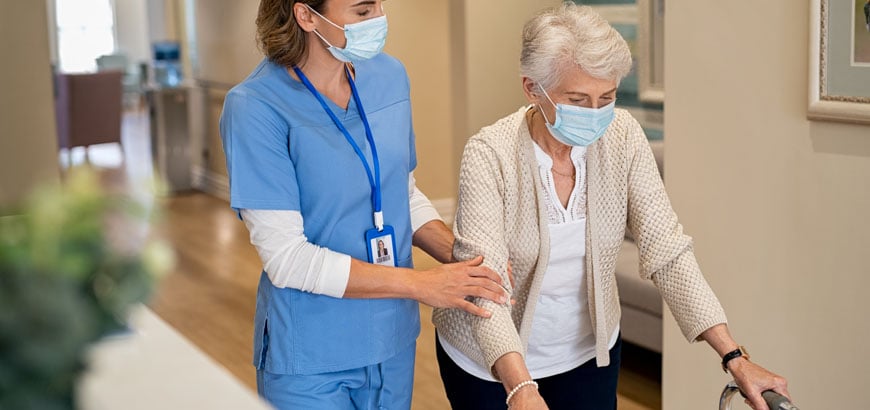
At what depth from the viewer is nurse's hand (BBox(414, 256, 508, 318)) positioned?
184cm

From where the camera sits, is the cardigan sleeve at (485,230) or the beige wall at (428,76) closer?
the cardigan sleeve at (485,230)

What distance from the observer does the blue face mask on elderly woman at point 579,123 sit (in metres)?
1.91

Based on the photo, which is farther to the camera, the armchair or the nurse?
the armchair

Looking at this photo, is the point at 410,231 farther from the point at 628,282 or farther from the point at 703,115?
the point at 628,282

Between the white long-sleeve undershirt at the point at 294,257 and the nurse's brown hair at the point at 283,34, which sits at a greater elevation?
the nurse's brown hair at the point at 283,34

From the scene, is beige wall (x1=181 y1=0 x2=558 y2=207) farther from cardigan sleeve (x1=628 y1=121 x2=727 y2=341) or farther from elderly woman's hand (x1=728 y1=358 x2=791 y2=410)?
elderly woman's hand (x1=728 y1=358 x2=791 y2=410)

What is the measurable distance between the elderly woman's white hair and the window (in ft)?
63.5

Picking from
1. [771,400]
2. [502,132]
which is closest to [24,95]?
[502,132]

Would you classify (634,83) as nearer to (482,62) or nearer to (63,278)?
(482,62)

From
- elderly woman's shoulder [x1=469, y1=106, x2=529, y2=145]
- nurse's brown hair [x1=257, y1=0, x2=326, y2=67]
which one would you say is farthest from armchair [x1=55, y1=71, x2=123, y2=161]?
elderly woman's shoulder [x1=469, y1=106, x2=529, y2=145]

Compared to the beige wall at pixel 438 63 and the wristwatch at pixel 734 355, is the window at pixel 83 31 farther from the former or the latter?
the wristwatch at pixel 734 355

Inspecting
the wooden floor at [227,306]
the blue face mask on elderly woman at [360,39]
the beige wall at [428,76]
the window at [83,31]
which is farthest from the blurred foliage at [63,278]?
the window at [83,31]

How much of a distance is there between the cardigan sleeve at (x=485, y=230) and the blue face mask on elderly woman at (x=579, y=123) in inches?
5.7

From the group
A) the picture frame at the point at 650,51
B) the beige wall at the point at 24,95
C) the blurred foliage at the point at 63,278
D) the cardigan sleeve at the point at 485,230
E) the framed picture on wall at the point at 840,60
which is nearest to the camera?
the blurred foliage at the point at 63,278
